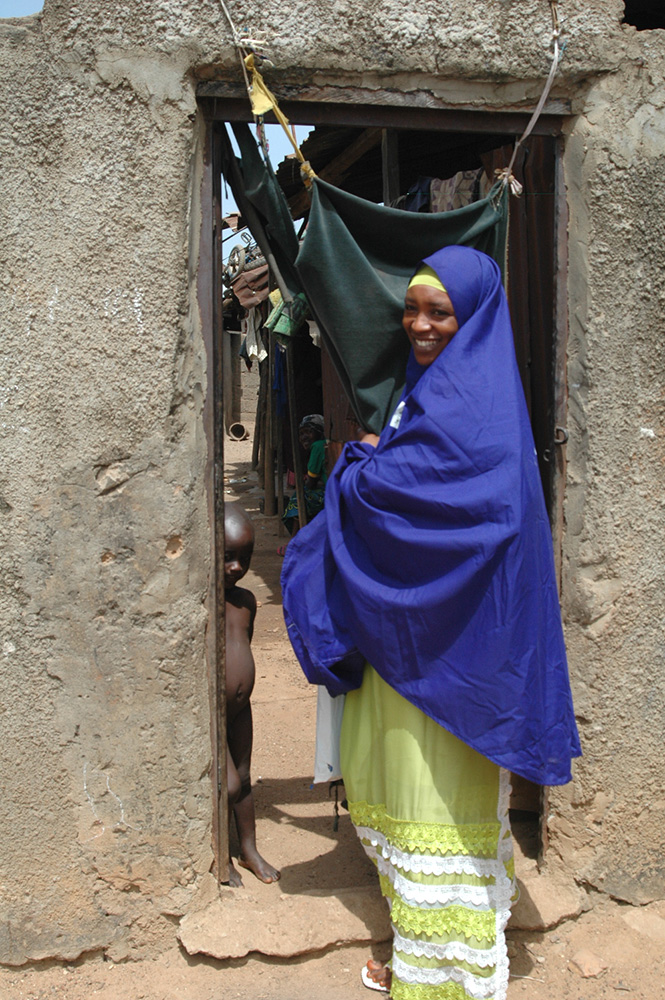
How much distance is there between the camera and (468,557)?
78.5 inches

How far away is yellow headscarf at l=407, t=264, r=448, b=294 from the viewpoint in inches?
84.0

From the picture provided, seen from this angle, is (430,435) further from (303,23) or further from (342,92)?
(303,23)

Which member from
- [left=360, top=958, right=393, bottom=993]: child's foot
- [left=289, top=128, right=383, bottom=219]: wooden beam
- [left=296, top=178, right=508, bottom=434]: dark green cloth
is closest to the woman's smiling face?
[left=296, top=178, right=508, bottom=434]: dark green cloth

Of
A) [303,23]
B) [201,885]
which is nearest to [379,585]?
[201,885]

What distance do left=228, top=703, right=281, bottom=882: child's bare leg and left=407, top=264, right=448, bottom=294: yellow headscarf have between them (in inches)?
59.2

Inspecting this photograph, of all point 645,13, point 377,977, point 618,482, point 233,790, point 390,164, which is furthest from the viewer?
point 645,13

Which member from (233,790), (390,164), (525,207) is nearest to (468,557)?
(233,790)

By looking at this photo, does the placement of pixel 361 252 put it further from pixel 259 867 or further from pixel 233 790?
pixel 259 867

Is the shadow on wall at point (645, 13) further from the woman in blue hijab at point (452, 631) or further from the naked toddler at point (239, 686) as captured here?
the naked toddler at point (239, 686)

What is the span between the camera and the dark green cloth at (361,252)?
7.80 feet

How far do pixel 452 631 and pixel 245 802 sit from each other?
1.14 metres

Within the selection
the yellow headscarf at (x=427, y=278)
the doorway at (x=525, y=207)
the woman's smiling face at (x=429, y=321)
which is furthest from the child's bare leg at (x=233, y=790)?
the yellow headscarf at (x=427, y=278)

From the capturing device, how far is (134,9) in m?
2.12

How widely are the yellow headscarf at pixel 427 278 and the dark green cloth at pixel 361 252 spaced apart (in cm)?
21
